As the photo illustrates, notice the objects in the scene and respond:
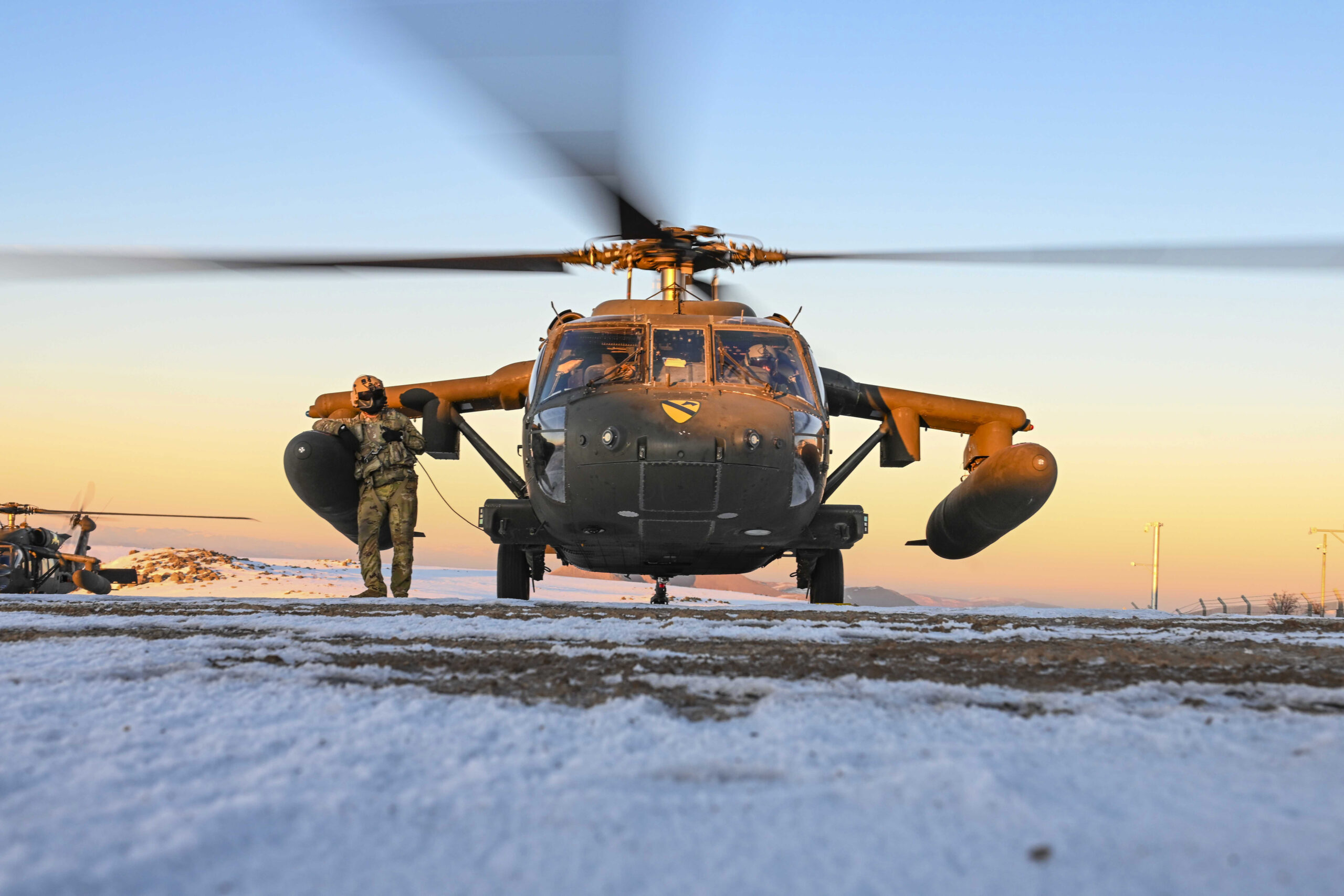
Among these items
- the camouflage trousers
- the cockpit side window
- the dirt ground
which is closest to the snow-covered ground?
the dirt ground

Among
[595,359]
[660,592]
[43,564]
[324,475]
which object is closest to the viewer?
[595,359]

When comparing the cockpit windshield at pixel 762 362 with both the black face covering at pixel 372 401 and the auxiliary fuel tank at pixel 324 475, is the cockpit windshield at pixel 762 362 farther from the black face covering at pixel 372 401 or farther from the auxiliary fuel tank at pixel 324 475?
the auxiliary fuel tank at pixel 324 475

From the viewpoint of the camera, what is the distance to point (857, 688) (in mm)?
2074

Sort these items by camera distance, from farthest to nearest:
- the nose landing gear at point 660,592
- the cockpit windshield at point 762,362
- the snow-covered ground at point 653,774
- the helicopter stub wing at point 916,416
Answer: the helicopter stub wing at point 916,416 → the nose landing gear at point 660,592 → the cockpit windshield at point 762,362 → the snow-covered ground at point 653,774

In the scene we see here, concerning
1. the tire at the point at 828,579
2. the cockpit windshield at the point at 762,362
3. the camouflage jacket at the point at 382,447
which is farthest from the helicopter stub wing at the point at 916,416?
the camouflage jacket at the point at 382,447

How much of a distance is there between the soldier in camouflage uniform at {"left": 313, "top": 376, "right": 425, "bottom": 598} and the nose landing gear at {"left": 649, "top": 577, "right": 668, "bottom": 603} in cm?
227

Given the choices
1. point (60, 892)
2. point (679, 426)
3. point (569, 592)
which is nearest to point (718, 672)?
point (60, 892)

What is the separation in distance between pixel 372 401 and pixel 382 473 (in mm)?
626

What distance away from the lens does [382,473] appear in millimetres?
8477

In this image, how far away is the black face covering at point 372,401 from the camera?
27.8 ft

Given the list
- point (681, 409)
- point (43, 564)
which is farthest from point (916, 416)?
point (43, 564)

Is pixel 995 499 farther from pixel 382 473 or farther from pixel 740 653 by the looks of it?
pixel 740 653

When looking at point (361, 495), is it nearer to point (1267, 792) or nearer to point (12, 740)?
point (12, 740)

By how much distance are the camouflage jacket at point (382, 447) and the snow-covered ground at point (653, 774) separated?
5804 mm
